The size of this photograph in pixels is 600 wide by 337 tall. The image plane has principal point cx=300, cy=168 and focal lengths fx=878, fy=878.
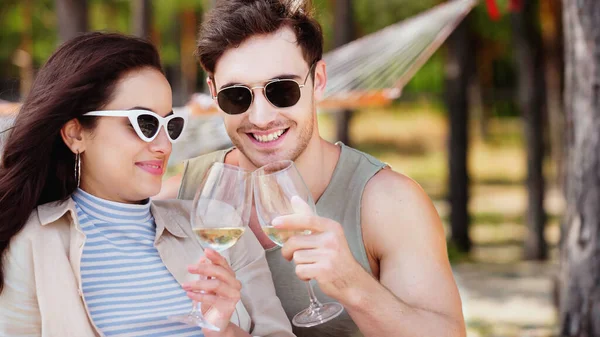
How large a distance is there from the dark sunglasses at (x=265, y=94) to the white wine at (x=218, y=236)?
1.93 feet

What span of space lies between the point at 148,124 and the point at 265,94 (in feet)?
1.21

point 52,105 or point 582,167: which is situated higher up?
point 52,105

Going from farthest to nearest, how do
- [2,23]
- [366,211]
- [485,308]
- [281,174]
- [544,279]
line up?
[2,23] → [544,279] → [485,308] → [366,211] → [281,174]

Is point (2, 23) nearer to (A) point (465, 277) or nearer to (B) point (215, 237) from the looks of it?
(A) point (465, 277)

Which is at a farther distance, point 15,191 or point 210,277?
point 15,191

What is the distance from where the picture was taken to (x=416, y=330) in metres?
2.06

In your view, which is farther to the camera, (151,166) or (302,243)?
(151,166)

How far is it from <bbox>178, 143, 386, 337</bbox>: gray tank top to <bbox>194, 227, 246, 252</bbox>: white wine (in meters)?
0.51

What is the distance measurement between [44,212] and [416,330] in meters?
0.97

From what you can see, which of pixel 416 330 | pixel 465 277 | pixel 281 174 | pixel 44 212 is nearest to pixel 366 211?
pixel 416 330

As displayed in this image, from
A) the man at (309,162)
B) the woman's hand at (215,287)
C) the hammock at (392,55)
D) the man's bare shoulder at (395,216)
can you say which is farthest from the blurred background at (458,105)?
the woman's hand at (215,287)

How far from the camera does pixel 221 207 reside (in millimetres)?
1897

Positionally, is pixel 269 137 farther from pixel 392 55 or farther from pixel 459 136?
pixel 459 136

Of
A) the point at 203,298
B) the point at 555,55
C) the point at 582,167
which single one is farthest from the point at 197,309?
the point at 555,55
